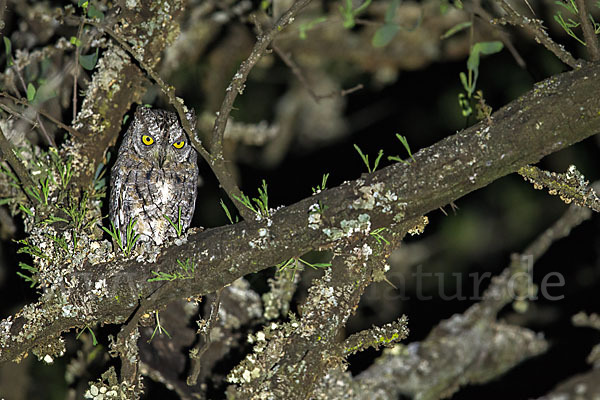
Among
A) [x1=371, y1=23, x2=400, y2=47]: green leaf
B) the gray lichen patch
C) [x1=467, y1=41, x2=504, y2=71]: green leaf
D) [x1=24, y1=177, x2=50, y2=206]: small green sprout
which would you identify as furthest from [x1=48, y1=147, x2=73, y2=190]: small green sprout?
[x1=467, y1=41, x2=504, y2=71]: green leaf

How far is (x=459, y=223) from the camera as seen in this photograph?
4574 mm

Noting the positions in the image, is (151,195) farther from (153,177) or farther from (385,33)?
(385,33)

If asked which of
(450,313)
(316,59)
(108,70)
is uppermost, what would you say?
(108,70)

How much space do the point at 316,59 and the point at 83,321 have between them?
9.53ft

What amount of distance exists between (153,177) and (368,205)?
1453 millimetres

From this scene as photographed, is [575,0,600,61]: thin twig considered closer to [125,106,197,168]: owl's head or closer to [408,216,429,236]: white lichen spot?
[408,216,429,236]: white lichen spot

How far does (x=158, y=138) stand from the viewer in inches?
114

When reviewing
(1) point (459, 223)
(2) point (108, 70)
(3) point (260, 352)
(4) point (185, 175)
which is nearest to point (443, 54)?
(1) point (459, 223)

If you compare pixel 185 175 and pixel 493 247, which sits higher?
pixel 185 175

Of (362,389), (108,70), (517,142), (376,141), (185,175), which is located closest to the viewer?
(517,142)

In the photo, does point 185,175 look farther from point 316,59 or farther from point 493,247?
point 493,247

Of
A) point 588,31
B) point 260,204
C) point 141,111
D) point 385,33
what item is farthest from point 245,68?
point 141,111

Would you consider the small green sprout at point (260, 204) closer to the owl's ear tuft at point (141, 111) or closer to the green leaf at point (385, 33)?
the green leaf at point (385, 33)

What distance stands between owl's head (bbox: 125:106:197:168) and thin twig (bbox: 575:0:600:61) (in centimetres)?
169
